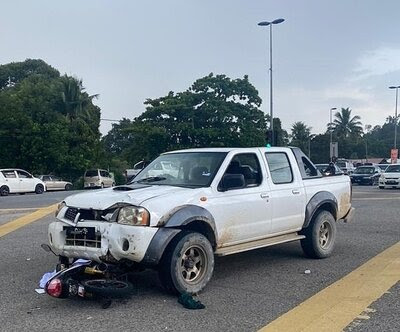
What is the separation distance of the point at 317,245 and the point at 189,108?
34.8 meters

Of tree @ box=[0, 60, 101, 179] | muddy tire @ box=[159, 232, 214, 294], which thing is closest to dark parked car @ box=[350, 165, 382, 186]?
tree @ box=[0, 60, 101, 179]

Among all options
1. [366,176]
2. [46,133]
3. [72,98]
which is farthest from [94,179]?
[366,176]

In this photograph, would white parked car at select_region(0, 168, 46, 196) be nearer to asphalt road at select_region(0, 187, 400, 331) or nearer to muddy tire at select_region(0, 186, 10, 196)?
muddy tire at select_region(0, 186, 10, 196)

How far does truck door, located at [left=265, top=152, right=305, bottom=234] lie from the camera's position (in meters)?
7.23

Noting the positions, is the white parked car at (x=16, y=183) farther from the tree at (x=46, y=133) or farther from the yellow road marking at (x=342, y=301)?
the yellow road marking at (x=342, y=301)

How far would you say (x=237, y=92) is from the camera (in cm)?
4356

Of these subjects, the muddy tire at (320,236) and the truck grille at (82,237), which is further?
the muddy tire at (320,236)

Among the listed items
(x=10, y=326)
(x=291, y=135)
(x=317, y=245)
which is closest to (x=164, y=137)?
(x=317, y=245)

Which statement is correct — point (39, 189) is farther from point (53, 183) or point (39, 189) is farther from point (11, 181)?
point (53, 183)

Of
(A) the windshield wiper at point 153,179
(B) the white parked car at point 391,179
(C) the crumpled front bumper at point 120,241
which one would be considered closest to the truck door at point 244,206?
(A) the windshield wiper at point 153,179

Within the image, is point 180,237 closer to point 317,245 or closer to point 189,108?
point 317,245

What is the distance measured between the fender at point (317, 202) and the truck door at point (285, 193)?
12 cm

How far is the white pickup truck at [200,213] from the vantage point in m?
5.65

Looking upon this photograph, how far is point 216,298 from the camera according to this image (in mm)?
5902
